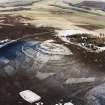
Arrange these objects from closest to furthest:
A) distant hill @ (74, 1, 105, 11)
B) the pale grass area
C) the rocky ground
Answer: the rocky ground
the pale grass area
distant hill @ (74, 1, 105, 11)

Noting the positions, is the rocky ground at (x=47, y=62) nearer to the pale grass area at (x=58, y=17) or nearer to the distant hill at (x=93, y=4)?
the pale grass area at (x=58, y=17)

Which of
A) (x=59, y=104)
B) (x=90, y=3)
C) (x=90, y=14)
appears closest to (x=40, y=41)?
(x=59, y=104)

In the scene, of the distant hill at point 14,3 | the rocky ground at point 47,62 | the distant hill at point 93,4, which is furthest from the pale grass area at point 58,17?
the distant hill at point 93,4

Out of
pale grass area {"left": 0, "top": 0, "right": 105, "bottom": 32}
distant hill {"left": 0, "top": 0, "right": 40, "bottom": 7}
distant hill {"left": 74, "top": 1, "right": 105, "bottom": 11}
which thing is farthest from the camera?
distant hill {"left": 0, "top": 0, "right": 40, "bottom": 7}

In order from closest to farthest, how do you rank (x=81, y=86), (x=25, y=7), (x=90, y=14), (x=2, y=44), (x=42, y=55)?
(x=81, y=86) < (x=42, y=55) < (x=2, y=44) < (x=90, y=14) < (x=25, y=7)

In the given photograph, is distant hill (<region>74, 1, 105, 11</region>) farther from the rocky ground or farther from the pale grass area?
the rocky ground

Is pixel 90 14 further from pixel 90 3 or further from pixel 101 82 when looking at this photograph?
pixel 101 82

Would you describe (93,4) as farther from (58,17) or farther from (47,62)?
(47,62)

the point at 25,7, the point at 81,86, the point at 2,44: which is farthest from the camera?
the point at 25,7

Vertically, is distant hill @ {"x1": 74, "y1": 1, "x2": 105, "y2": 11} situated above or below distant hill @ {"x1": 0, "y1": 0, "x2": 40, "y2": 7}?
below

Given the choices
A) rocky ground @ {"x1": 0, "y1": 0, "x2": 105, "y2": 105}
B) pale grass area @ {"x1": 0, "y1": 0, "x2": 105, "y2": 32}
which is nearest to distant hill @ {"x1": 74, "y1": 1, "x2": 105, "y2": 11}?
pale grass area @ {"x1": 0, "y1": 0, "x2": 105, "y2": 32}

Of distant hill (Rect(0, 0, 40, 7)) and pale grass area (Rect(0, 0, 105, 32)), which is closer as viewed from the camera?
pale grass area (Rect(0, 0, 105, 32))
